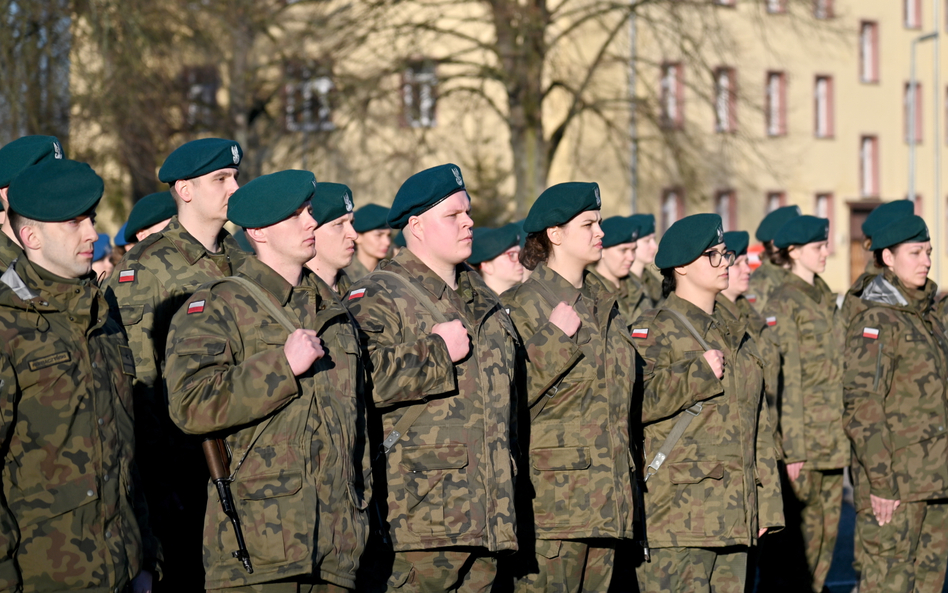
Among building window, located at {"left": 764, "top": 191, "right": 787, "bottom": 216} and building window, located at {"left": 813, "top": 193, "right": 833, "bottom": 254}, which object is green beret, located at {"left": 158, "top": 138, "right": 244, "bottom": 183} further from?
building window, located at {"left": 813, "top": 193, "right": 833, "bottom": 254}

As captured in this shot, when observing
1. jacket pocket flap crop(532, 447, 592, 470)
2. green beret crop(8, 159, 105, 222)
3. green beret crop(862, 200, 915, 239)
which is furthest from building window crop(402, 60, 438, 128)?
green beret crop(8, 159, 105, 222)

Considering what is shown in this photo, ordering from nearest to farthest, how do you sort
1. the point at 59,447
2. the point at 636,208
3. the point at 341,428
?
the point at 59,447
the point at 341,428
the point at 636,208

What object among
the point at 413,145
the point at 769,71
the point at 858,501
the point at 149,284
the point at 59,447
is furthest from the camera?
the point at 769,71

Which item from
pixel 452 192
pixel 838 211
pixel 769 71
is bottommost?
pixel 838 211

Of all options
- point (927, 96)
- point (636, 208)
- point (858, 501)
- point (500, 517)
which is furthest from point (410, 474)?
point (927, 96)

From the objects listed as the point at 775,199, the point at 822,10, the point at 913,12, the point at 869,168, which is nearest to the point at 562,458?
the point at 822,10

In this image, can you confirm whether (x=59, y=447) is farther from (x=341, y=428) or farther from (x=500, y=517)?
(x=500, y=517)

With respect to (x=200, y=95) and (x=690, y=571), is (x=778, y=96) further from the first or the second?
(x=690, y=571)

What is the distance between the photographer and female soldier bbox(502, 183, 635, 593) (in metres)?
4.96

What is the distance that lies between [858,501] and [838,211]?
3245 centimetres

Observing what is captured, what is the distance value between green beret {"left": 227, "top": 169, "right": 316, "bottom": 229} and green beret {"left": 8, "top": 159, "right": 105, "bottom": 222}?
510mm

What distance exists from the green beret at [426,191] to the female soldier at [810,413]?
3.73m

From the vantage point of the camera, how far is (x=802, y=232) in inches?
317

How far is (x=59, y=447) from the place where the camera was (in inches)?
140
